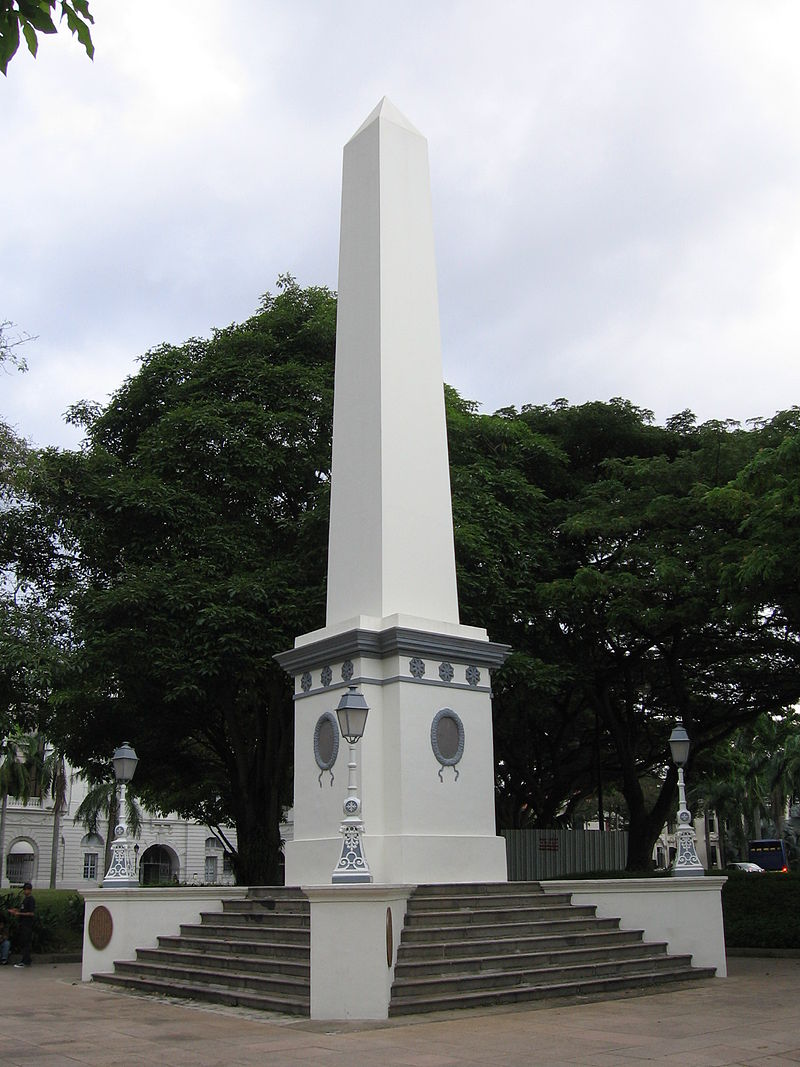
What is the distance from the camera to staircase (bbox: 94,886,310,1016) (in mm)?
12156

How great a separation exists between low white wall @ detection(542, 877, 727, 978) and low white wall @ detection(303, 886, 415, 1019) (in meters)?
4.67

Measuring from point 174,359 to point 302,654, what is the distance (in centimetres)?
1132

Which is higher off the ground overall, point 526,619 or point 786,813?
point 526,619

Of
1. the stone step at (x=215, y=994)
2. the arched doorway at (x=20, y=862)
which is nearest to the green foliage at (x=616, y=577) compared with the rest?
the stone step at (x=215, y=994)

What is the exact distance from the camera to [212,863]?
229ft

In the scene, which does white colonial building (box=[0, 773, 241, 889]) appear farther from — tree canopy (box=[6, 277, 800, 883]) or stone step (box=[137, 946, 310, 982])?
stone step (box=[137, 946, 310, 982])

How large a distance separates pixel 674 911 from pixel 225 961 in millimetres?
6110

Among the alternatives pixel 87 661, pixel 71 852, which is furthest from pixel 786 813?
pixel 87 661

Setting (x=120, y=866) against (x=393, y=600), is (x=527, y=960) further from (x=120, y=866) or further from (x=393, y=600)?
(x=120, y=866)

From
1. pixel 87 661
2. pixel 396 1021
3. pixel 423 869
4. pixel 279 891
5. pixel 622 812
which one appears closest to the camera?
pixel 396 1021

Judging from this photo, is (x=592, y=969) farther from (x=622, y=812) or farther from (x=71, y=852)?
(x=71, y=852)

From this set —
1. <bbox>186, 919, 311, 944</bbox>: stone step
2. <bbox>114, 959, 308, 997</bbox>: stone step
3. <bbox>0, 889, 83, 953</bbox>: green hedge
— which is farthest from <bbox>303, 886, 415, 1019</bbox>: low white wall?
<bbox>0, 889, 83, 953</bbox>: green hedge

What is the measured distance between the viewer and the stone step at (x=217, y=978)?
39.6ft

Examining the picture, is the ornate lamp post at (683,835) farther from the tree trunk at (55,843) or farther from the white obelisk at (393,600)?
the tree trunk at (55,843)
